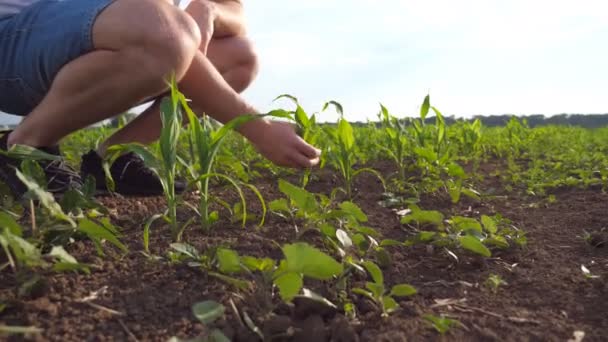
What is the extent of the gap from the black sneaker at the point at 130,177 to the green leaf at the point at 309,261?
1.26 m

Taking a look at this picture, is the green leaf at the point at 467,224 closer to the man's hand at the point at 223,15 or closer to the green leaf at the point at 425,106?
the man's hand at the point at 223,15

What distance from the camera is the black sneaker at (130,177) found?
211 centimetres

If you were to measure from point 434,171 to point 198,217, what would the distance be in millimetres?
1355

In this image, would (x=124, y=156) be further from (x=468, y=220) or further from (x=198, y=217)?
(x=468, y=220)

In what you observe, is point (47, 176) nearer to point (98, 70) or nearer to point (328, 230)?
point (98, 70)

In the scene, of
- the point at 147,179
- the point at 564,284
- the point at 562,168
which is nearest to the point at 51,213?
the point at 147,179

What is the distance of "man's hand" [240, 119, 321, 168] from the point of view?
5.55 feet

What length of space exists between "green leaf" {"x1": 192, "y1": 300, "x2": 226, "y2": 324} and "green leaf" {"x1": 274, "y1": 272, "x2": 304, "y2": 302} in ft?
0.38

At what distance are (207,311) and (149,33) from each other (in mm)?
1030

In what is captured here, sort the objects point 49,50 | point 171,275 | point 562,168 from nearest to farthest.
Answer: point 171,275 < point 49,50 < point 562,168

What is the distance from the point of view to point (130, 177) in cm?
211

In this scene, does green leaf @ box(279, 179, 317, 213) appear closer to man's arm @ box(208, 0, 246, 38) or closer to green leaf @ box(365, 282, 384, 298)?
green leaf @ box(365, 282, 384, 298)

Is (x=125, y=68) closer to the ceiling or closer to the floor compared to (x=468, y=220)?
closer to the ceiling

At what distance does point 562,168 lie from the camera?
3.38m
